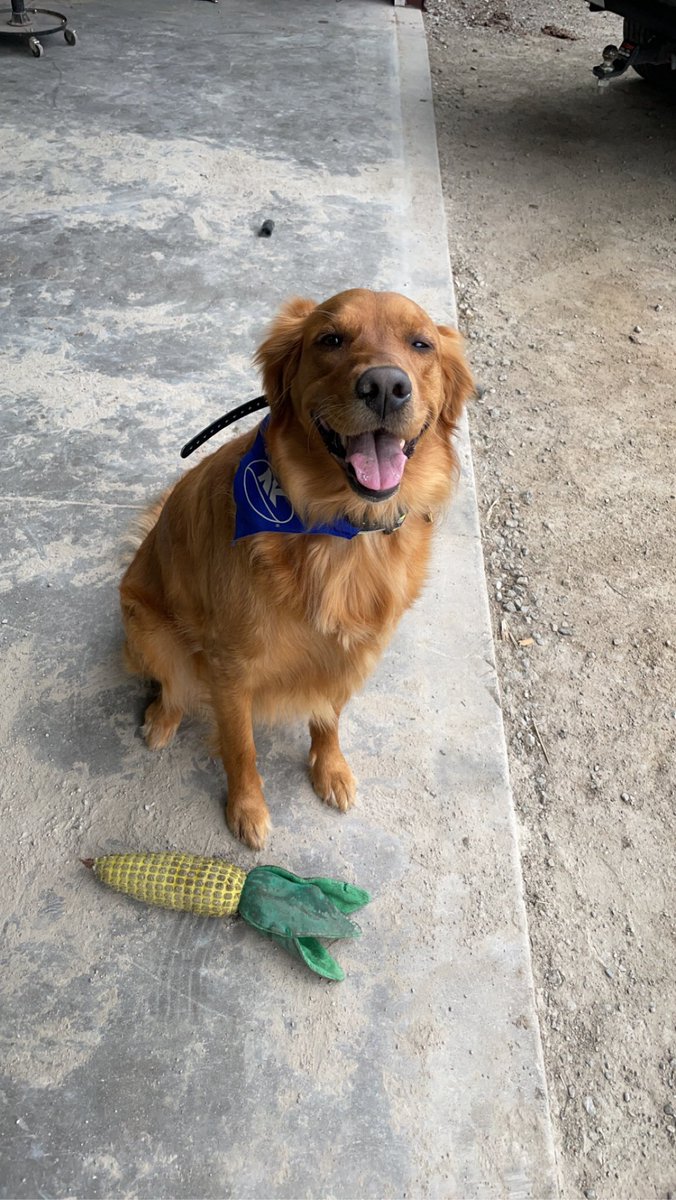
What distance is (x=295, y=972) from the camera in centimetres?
193

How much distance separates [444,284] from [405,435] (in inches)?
105

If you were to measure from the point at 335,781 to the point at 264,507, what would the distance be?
79 cm

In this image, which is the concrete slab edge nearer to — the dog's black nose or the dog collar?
the dog collar

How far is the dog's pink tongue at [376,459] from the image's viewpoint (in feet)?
6.01

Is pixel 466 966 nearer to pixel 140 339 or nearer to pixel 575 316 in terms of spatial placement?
pixel 140 339

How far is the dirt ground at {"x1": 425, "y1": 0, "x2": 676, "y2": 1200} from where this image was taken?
197cm

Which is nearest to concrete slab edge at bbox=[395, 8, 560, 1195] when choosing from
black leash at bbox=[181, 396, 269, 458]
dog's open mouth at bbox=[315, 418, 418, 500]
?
dog's open mouth at bbox=[315, 418, 418, 500]

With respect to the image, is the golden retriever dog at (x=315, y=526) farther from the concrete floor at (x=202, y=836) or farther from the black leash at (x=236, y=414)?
the concrete floor at (x=202, y=836)

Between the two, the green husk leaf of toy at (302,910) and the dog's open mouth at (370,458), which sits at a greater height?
the dog's open mouth at (370,458)

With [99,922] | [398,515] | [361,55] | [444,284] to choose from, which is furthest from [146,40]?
[99,922]

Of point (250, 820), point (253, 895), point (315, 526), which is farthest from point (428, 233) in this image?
point (253, 895)

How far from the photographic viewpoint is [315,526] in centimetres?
197

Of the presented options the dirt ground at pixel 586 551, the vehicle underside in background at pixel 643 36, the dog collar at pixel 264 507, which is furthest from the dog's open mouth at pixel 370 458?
the vehicle underside in background at pixel 643 36

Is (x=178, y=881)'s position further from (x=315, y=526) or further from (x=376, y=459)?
(x=376, y=459)
